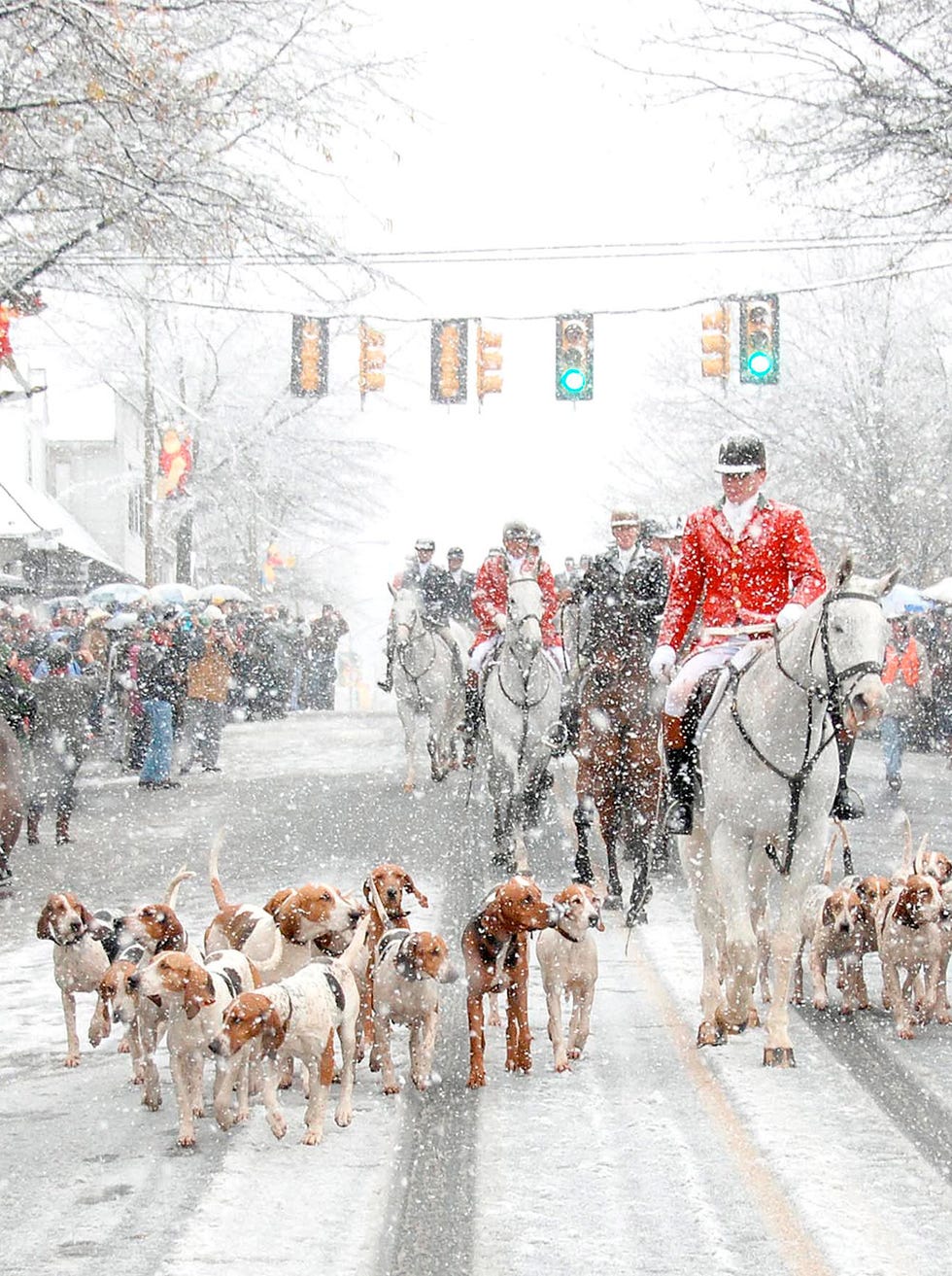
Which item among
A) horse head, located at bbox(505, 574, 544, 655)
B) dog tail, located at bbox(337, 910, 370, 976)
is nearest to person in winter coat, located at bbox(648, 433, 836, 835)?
dog tail, located at bbox(337, 910, 370, 976)

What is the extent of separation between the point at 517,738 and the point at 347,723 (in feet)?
60.4

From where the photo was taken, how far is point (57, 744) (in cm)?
1661

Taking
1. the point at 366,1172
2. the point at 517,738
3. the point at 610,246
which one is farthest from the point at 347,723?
the point at 366,1172

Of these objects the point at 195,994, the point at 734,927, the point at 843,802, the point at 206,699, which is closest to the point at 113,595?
the point at 206,699

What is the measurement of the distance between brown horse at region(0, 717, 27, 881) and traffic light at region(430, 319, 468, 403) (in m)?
14.1

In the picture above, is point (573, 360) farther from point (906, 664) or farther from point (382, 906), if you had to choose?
point (382, 906)

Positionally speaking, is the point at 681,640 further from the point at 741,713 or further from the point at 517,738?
the point at 517,738

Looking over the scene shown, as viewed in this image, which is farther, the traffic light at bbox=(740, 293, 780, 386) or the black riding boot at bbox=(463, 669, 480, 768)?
the traffic light at bbox=(740, 293, 780, 386)

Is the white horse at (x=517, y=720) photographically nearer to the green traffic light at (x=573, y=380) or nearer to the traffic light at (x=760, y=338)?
the traffic light at (x=760, y=338)

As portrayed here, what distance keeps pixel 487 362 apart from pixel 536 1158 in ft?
71.2

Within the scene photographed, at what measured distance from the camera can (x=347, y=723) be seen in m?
32.7

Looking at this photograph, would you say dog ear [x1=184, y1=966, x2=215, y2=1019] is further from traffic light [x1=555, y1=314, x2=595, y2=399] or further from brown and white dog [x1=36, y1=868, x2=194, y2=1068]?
traffic light [x1=555, y1=314, x2=595, y2=399]

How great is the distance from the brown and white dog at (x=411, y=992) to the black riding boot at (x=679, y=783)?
6.31ft

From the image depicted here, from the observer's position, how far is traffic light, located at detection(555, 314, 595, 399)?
2602 cm
